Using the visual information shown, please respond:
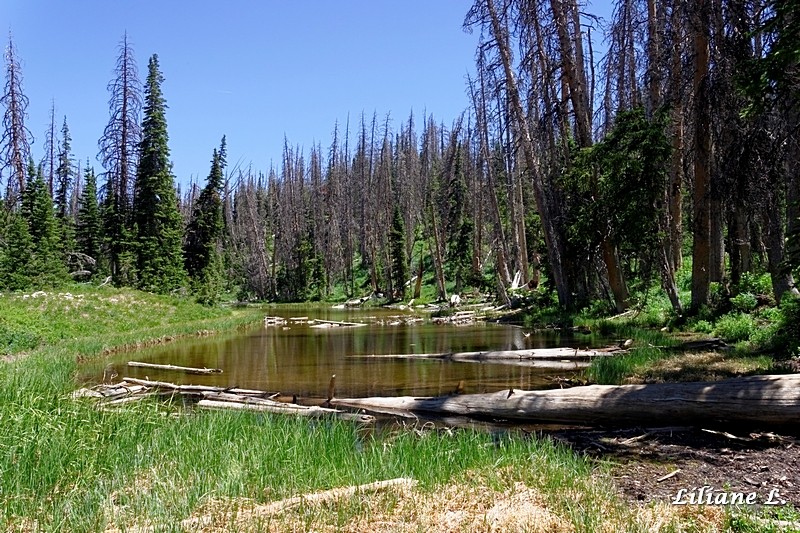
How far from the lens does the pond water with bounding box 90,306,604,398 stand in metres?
11.8

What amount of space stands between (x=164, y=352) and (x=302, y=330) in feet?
31.3

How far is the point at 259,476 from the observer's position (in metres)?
4.94

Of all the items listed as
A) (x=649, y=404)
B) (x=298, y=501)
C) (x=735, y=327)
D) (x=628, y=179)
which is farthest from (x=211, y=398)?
(x=628, y=179)

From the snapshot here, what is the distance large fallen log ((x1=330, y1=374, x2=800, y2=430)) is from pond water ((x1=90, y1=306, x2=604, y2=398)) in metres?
2.13

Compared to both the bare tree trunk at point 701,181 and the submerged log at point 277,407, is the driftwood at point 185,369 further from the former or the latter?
the bare tree trunk at point 701,181

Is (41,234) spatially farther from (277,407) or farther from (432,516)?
(432,516)

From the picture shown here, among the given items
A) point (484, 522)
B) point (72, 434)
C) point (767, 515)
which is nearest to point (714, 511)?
point (767, 515)

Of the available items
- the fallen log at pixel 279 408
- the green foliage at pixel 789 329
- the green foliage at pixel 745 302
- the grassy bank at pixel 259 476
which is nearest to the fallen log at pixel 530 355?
the green foliage at pixel 789 329

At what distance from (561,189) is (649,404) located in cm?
1624

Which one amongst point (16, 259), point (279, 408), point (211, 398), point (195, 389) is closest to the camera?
point (279, 408)

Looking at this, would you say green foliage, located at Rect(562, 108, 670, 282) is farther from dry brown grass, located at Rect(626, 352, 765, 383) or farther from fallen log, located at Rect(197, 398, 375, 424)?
fallen log, located at Rect(197, 398, 375, 424)

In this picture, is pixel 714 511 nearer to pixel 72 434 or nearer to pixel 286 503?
pixel 286 503

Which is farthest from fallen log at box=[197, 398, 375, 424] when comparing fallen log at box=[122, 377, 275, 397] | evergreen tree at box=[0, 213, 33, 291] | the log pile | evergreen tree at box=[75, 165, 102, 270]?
evergreen tree at box=[75, 165, 102, 270]

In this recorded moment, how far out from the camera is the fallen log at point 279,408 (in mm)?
8422
